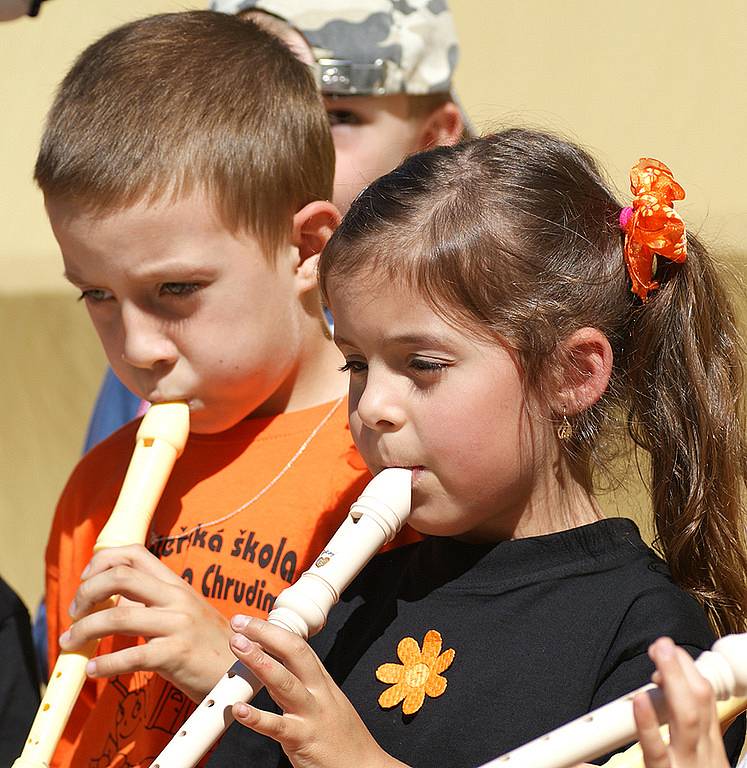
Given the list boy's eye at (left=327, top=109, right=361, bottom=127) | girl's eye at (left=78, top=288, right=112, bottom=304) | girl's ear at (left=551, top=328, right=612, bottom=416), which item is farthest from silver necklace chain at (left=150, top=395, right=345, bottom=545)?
boy's eye at (left=327, top=109, right=361, bottom=127)

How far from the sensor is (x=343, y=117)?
2082mm

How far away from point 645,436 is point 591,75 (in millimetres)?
2444

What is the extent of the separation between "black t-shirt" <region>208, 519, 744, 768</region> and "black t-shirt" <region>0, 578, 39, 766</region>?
21.0 inches

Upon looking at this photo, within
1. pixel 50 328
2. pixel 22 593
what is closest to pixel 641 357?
pixel 22 593

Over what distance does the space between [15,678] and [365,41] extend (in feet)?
3.72

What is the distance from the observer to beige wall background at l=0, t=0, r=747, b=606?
3.20m

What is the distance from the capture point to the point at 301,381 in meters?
1.58

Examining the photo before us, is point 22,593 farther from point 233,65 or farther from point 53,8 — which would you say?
point 233,65

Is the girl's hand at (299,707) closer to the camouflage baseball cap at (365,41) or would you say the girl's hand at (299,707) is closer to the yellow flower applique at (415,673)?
the yellow flower applique at (415,673)

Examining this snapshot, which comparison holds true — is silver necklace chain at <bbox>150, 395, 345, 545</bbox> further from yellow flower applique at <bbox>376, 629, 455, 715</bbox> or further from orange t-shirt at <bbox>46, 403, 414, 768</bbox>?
yellow flower applique at <bbox>376, 629, 455, 715</bbox>

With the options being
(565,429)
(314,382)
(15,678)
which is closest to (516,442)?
(565,429)

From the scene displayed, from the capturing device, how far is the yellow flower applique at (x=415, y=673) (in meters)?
1.22

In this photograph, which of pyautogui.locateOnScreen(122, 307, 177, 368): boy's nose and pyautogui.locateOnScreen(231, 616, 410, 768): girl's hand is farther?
pyautogui.locateOnScreen(122, 307, 177, 368): boy's nose

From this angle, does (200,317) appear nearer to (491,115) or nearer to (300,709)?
(300,709)
